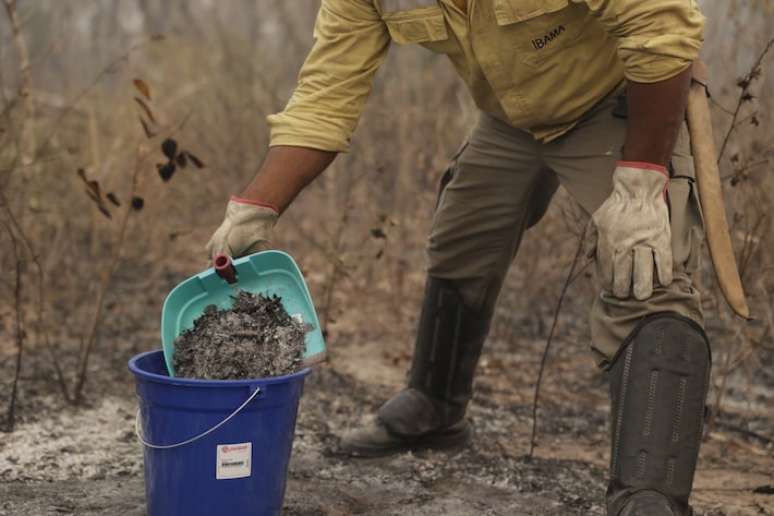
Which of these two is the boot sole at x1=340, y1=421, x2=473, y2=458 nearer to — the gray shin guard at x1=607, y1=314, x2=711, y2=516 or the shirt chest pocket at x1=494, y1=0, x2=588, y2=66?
the gray shin guard at x1=607, y1=314, x2=711, y2=516

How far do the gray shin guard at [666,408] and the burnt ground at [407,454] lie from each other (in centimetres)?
60

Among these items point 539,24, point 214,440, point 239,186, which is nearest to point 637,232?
point 539,24

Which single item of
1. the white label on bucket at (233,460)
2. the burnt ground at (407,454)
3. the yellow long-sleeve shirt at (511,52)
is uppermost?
the yellow long-sleeve shirt at (511,52)

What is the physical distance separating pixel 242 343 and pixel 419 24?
100 cm

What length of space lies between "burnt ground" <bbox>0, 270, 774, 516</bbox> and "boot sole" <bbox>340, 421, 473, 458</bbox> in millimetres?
35

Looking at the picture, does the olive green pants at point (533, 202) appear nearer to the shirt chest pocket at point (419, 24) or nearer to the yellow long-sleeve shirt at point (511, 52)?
the yellow long-sleeve shirt at point (511, 52)

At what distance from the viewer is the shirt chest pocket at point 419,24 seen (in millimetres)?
2717

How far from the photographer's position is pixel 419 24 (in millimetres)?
2748

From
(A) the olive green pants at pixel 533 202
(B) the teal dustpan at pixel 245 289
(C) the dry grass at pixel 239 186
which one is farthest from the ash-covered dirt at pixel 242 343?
(C) the dry grass at pixel 239 186

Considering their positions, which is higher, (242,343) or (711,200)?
(711,200)

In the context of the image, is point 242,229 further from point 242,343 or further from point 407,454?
point 407,454

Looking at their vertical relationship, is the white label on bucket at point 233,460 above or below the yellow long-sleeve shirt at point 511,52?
below

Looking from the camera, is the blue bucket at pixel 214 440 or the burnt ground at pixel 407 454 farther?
the burnt ground at pixel 407 454

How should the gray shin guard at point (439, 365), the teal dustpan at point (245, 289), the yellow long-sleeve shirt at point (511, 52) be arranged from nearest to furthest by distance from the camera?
the yellow long-sleeve shirt at point (511, 52) < the teal dustpan at point (245, 289) < the gray shin guard at point (439, 365)
